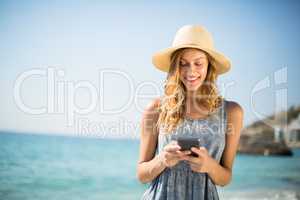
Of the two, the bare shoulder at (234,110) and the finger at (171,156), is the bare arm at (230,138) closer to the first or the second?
the bare shoulder at (234,110)

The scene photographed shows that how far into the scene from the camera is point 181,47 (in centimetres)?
165

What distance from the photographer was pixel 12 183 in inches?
304

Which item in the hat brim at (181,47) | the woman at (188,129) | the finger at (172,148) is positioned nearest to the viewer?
the finger at (172,148)

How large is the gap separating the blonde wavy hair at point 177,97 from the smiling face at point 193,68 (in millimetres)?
20

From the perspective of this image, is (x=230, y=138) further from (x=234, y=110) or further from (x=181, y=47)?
(x=181, y=47)

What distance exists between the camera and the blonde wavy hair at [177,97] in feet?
5.15

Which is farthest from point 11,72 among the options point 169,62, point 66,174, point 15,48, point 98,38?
point 169,62

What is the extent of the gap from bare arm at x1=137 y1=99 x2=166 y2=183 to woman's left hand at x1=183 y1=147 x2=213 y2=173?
0.13 metres

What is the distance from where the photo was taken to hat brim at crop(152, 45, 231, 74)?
165 centimetres

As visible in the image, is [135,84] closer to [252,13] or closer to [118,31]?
[118,31]

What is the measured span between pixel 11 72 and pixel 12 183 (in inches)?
74.4

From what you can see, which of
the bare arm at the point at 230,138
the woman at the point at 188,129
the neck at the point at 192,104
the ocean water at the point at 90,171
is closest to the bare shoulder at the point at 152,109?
the woman at the point at 188,129

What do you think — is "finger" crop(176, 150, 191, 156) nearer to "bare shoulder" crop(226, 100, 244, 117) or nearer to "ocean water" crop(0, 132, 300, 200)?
"bare shoulder" crop(226, 100, 244, 117)

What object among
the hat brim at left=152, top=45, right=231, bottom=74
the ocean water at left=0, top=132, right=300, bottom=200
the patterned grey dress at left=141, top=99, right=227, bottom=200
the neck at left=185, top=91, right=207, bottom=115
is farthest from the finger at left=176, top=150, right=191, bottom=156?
the ocean water at left=0, top=132, right=300, bottom=200
